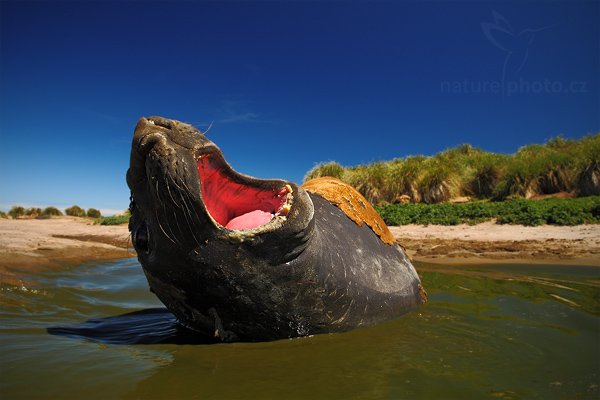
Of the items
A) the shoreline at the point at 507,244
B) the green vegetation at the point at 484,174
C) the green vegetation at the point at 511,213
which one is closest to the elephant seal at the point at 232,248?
the shoreline at the point at 507,244

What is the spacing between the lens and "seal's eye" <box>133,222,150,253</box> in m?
2.88

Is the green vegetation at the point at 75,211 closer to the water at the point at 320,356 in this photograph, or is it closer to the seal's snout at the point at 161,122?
the water at the point at 320,356

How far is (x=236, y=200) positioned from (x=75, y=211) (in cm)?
3285

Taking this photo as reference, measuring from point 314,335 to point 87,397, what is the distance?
155 centimetres

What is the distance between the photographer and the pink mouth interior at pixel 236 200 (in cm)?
277

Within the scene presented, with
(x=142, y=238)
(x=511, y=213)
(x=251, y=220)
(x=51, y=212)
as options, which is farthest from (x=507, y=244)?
(x=51, y=212)

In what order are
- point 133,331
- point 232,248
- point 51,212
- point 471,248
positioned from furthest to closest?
point 51,212 < point 471,248 < point 133,331 < point 232,248

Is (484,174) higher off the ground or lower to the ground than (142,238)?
higher

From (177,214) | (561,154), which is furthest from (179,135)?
(561,154)

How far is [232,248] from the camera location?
2.56 meters

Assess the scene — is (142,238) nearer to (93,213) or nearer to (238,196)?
(238,196)

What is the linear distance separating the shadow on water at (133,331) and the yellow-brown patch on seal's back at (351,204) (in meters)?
1.76

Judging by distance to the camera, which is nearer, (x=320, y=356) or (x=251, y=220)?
(x=320, y=356)

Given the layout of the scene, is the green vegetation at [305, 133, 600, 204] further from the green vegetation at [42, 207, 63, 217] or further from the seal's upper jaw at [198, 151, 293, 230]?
the green vegetation at [42, 207, 63, 217]
